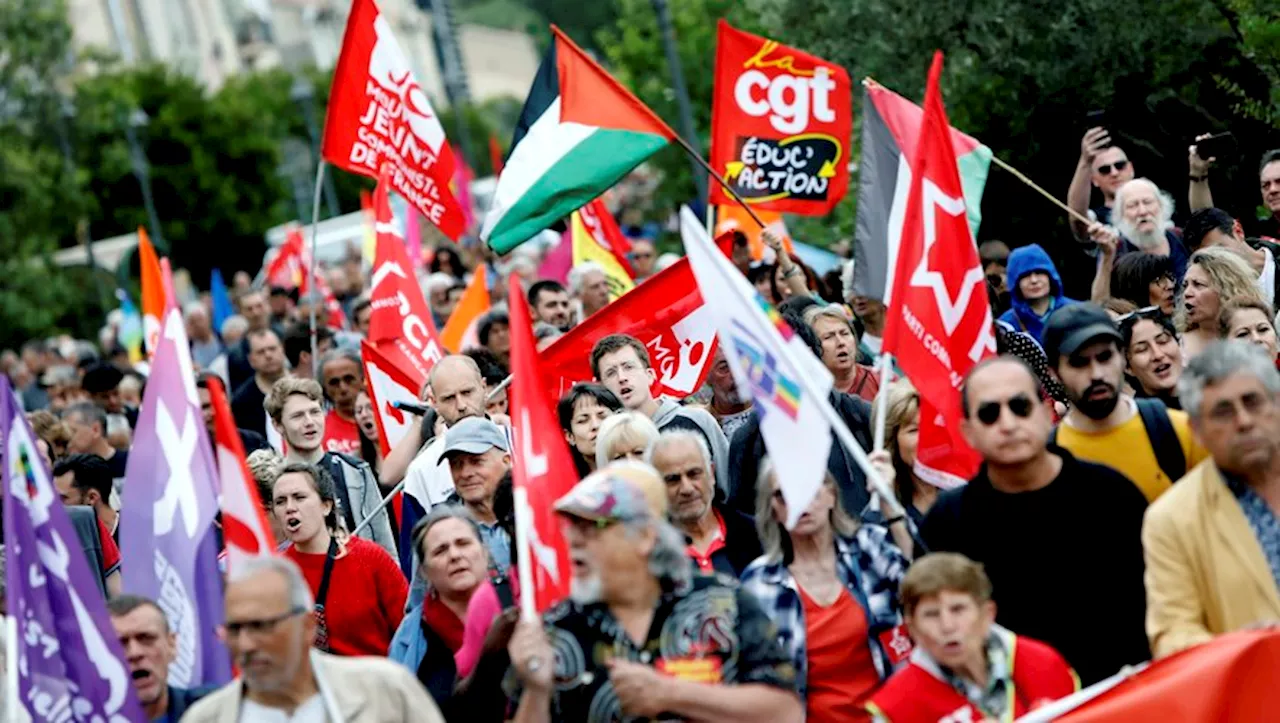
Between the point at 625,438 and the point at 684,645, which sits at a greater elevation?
the point at 625,438

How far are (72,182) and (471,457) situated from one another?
121ft

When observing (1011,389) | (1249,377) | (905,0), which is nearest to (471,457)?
(1011,389)

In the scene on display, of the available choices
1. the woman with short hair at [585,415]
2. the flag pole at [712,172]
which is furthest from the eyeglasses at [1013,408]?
the flag pole at [712,172]

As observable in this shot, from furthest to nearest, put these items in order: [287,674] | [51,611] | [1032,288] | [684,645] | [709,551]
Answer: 1. [1032,288]
2. [709,551]
3. [51,611]
4. [287,674]
5. [684,645]

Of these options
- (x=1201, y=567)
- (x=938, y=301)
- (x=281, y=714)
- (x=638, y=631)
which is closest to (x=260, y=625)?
(x=281, y=714)

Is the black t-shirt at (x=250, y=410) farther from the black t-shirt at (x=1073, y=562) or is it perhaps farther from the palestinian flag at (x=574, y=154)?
the black t-shirt at (x=1073, y=562)

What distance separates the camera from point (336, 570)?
9734 millimetres

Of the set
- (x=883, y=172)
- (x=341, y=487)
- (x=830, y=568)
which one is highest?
(x=883, y=172)

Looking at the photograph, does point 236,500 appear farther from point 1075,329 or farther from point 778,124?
point 778,124

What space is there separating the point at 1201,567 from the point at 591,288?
921cm

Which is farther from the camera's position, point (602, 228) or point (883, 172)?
point (602, 228)

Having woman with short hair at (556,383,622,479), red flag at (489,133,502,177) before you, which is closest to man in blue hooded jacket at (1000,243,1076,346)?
woman with short hair at (556,383,622,479)

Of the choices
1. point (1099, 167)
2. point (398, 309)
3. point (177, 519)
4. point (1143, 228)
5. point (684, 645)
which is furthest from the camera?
point (398, 309)

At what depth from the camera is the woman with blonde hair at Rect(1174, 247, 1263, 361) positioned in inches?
378
